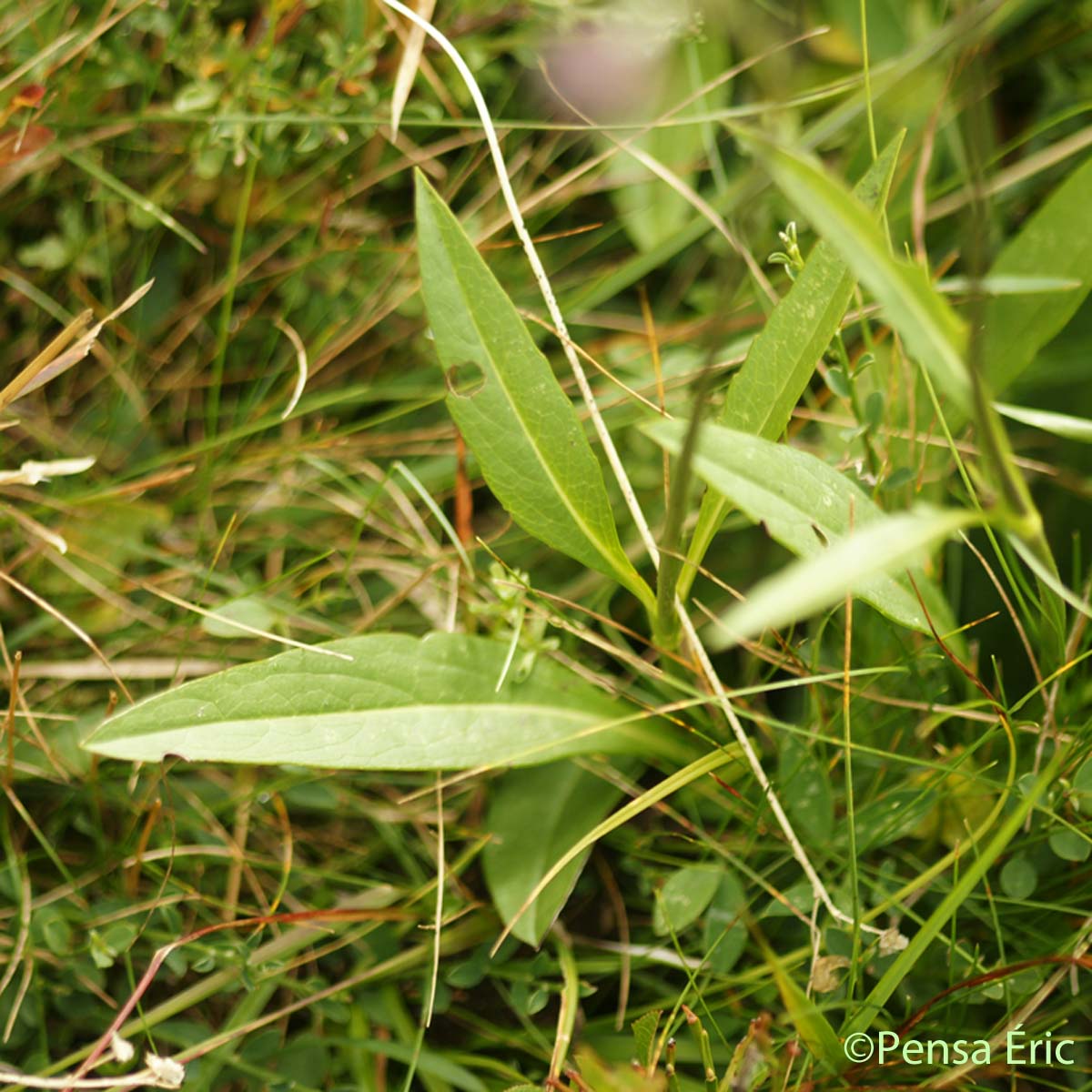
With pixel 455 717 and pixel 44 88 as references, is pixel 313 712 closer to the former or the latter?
pixel 455 717

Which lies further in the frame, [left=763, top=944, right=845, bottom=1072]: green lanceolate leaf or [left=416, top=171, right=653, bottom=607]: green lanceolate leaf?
[left=416, top=171, right=653, bottom=607]: green lanceolate leaf

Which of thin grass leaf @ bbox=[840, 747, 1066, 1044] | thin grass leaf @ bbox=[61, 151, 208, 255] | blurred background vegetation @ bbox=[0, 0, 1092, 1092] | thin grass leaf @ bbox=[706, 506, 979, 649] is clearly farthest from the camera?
thin grass leaf @ bbox=[61, 151, 208, 255]

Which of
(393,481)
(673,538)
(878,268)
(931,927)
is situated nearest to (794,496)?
(673,538)

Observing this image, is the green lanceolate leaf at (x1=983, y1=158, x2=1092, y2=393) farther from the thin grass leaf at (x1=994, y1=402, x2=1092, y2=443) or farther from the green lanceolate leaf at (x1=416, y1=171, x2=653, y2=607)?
the green lanceolate leaf at (x1=416, y1=171, x2=653, y2=607)

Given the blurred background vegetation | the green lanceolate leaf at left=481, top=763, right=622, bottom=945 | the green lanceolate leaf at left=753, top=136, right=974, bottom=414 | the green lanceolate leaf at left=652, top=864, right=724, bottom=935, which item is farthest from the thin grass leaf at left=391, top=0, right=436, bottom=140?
the green lanceolate leaf at left=652, top=864, right=724, bottom=935

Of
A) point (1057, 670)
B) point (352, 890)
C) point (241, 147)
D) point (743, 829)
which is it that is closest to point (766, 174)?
point (1057, 670)

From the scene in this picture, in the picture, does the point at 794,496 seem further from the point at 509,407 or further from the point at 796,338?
the point at 509,407
